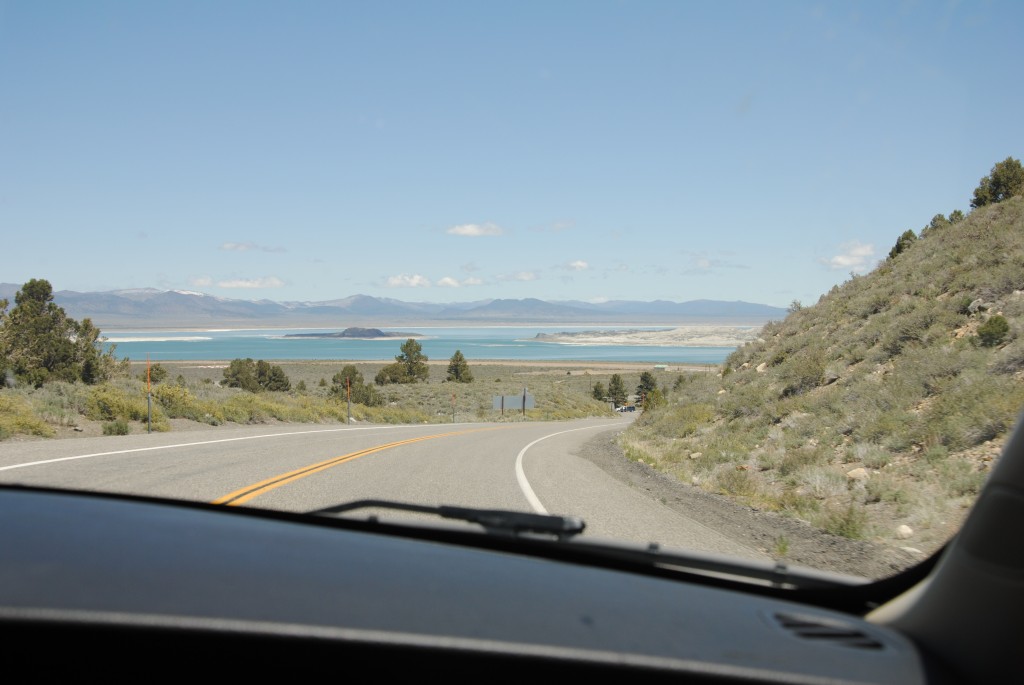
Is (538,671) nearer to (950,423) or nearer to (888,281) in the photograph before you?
(950,423)

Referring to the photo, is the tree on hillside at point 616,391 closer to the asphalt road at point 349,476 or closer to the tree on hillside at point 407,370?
A: the tree on hillside at point 407,370

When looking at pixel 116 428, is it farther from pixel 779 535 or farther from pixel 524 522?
pixel 524 522

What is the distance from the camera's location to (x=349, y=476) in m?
12.3

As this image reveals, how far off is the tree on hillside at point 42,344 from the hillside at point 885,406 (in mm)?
19699

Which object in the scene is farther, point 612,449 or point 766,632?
point 612,449

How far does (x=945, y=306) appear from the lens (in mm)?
17000

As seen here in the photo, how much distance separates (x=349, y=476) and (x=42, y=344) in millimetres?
21411

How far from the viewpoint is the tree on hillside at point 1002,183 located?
103 ft

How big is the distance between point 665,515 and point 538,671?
8.48 metres

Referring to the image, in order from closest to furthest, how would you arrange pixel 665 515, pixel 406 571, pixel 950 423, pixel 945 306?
1. pixel 406 571
2. pixel 665 515
3. pixel 950 423
4. pixel 945 306

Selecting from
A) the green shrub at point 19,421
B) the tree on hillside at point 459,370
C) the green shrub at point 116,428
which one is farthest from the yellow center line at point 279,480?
the tree on hillside at point 459,370

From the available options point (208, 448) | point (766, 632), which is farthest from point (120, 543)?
point (208, 448)

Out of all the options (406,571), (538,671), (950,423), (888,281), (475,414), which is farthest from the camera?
(475,414)

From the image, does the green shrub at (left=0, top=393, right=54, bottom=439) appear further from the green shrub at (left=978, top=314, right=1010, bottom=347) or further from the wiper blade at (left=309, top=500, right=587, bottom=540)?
the green shrub at (left=978, top=314, right=1010, bottom=347)
